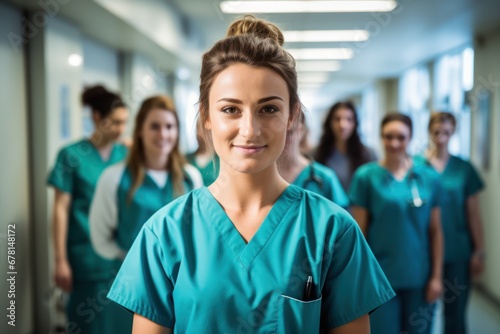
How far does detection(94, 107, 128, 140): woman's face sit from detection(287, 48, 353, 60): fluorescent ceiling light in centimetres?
362

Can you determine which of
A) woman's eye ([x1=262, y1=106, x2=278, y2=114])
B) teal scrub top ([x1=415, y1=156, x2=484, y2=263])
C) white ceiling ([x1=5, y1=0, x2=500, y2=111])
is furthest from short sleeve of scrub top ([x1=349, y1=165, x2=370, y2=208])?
woman's eye ([x1=262, y1=106, x2=278, y2=114])

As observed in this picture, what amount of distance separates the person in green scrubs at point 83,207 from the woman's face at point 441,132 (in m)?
1.73

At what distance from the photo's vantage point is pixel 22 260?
278 centimetres

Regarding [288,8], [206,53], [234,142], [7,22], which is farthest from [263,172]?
[288,8]

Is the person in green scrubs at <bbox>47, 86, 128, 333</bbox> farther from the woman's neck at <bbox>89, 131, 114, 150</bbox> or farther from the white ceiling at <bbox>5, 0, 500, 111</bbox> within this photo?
the white ceiling at <bbox>5, 0, 500, 111</bbox>

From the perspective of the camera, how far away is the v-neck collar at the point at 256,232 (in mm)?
957

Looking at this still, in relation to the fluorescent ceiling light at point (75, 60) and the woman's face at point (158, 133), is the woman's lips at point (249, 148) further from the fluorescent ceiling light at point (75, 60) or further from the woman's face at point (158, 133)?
the fluorescent ceiling light at point (75, 60)

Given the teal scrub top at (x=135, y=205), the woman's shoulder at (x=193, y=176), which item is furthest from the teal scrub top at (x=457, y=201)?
the teal scrub top at (x=135, y=205)

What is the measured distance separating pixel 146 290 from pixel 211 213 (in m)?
0.20

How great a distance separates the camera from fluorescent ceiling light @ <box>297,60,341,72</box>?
6.94m

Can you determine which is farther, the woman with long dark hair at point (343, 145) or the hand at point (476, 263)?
the woman with long dark hair at point (343, 145)

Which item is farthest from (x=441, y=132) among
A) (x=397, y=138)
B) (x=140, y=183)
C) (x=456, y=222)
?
(x=140, y=183)

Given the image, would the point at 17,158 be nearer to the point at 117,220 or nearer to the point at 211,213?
the point at 117,220

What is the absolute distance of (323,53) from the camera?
243 inches
